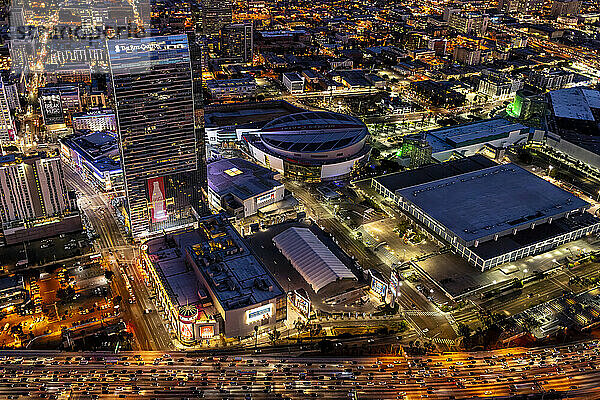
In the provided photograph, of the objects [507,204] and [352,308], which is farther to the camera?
[507,204]

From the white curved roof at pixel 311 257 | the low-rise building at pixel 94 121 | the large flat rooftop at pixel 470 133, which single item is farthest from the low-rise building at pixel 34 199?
the large flat rooftop at pixel 470 133

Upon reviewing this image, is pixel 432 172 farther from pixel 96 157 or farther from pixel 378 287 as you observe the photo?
pixel 96 157

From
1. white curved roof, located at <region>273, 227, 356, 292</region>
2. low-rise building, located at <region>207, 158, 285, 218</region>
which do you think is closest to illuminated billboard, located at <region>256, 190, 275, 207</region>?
low-rise building, located at <region>207, 158, 285, 218</region>

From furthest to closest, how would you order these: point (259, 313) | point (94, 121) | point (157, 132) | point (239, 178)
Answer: point (94, 121)
point (239, 178)
point (157, 132)
point (259, 313)

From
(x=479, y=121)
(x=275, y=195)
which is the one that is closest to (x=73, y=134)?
(x=275, y=195)

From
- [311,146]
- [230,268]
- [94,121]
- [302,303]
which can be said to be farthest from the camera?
[94,121]

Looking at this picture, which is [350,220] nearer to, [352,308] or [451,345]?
[352,308]

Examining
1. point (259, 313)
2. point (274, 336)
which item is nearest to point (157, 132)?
point (259, 313)
